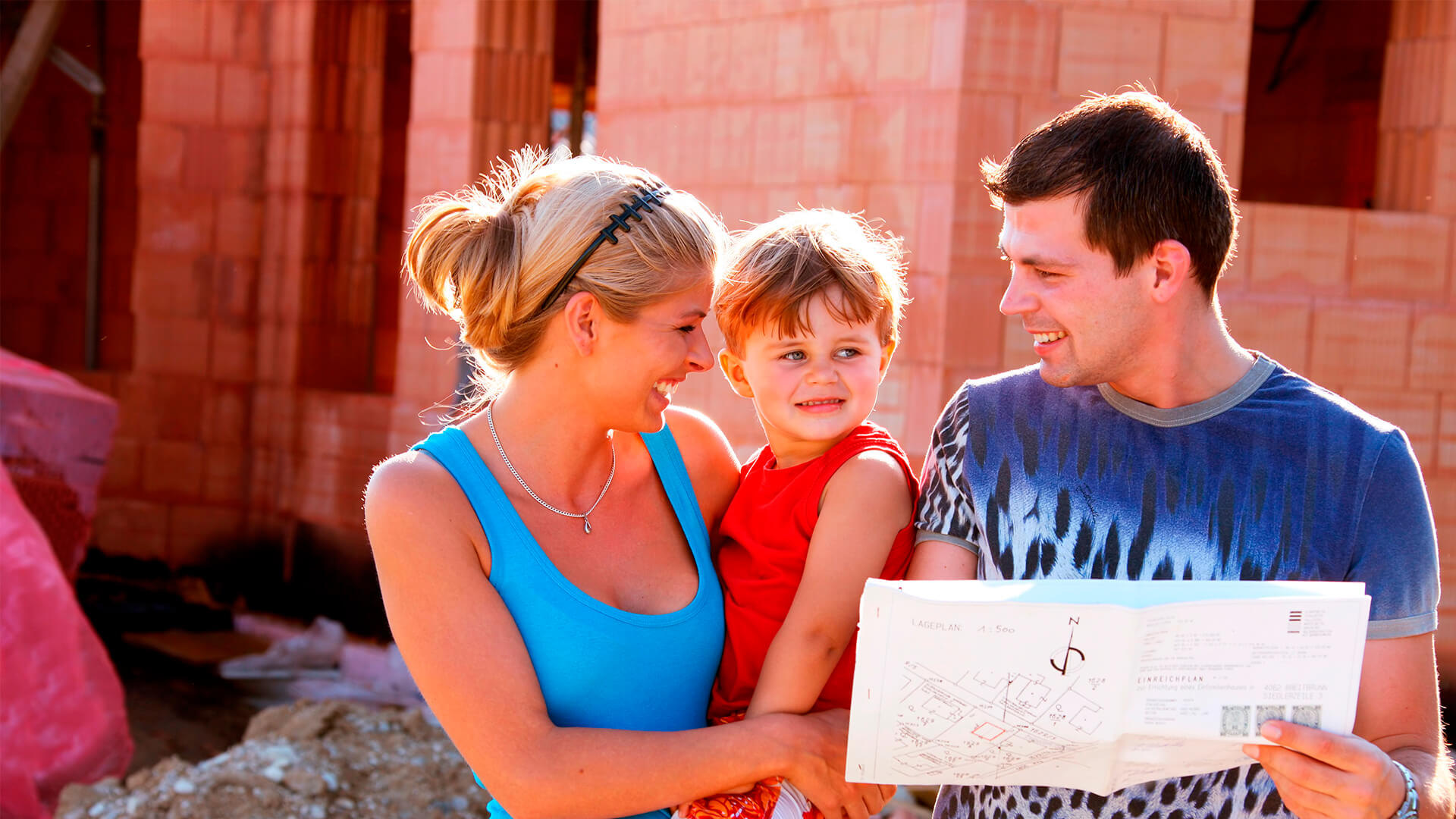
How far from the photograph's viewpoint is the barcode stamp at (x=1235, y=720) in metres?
1.86

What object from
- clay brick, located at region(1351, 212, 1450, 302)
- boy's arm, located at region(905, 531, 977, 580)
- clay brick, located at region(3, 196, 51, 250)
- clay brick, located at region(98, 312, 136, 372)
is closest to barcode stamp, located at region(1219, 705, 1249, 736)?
boy's arm, located at region(905, 531, 977, 580)

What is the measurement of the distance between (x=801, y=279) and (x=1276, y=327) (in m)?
3.58

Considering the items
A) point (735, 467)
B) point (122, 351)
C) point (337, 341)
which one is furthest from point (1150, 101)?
point (122, 351)

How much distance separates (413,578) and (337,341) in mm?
7429

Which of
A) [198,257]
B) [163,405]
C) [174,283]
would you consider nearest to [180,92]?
[198,257]

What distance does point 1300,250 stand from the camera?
17.9 feet

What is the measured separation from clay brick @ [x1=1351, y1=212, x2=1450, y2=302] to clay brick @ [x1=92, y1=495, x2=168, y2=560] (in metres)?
7.51

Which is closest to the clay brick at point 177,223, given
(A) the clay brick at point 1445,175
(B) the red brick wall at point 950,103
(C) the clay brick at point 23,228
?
(C) the clay brick at point 23,228

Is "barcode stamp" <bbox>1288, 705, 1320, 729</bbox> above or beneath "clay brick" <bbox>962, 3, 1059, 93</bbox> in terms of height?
beneath

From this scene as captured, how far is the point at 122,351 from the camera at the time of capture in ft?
41.3

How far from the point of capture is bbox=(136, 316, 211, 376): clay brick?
357 inches

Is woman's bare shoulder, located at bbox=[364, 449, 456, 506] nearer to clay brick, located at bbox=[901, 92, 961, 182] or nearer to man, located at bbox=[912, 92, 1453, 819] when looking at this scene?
man, located at bbox=[912, 92, 1453, 819]

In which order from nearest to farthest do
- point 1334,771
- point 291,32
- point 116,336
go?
point 1334,771
point 291,32
point 116,336

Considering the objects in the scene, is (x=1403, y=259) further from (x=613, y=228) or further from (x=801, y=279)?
(x=613, y=228)
